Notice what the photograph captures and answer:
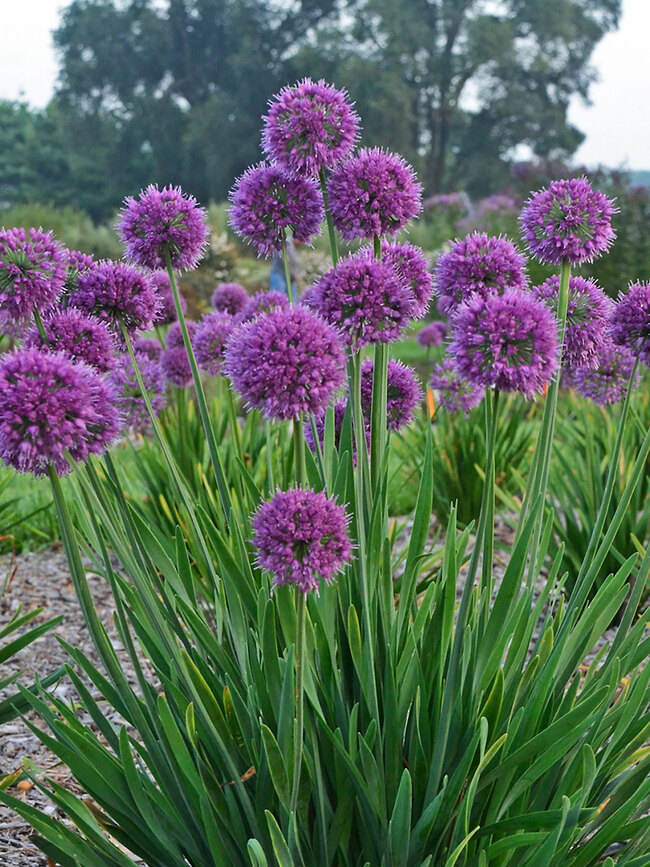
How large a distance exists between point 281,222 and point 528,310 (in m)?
0.63

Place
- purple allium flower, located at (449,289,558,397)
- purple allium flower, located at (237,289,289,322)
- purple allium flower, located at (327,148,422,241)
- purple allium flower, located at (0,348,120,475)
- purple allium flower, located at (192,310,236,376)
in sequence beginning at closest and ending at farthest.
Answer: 1. purple allium flower, located at (0,348,120,475)
2. purple allium flower, located at (449,289,558,397)
3. purple allium flower, located at (327,148,422,241)
4. purple allium flower, located at (237,289,289,322)
5. purple allium flower, located at (192,310,236,376)

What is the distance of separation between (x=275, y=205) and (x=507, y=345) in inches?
26.4

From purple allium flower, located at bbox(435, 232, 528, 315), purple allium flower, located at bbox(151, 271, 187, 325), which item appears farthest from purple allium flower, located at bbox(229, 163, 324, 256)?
purple allium flower, located at bbox(151, 271, 187, 325)

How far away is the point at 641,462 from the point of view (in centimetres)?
202

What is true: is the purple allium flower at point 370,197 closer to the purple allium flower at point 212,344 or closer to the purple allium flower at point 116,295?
the purple allium flower at point 116,295

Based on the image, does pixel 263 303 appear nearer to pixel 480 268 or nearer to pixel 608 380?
pixel 480 268

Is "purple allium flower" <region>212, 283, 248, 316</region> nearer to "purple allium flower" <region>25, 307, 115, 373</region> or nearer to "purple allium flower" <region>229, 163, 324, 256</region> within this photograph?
"purple allium flower" <region>229, 163, 324, 256</region>

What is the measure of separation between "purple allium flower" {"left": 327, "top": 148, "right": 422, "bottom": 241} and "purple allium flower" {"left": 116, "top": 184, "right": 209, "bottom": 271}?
1.05 ft

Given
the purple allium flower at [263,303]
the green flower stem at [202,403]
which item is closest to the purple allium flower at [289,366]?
the green flower stem at [202,403]

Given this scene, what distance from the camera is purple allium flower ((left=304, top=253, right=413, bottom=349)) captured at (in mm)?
Answer: 1652

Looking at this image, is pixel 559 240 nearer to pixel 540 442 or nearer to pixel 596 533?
pixel 540 442

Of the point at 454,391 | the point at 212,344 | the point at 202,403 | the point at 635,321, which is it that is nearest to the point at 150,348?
the point at 212,344

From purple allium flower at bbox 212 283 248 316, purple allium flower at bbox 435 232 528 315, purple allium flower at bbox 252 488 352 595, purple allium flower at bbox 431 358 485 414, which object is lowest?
purple allium flower at bbox 252 488 352 595

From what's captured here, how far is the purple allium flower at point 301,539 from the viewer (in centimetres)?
142
